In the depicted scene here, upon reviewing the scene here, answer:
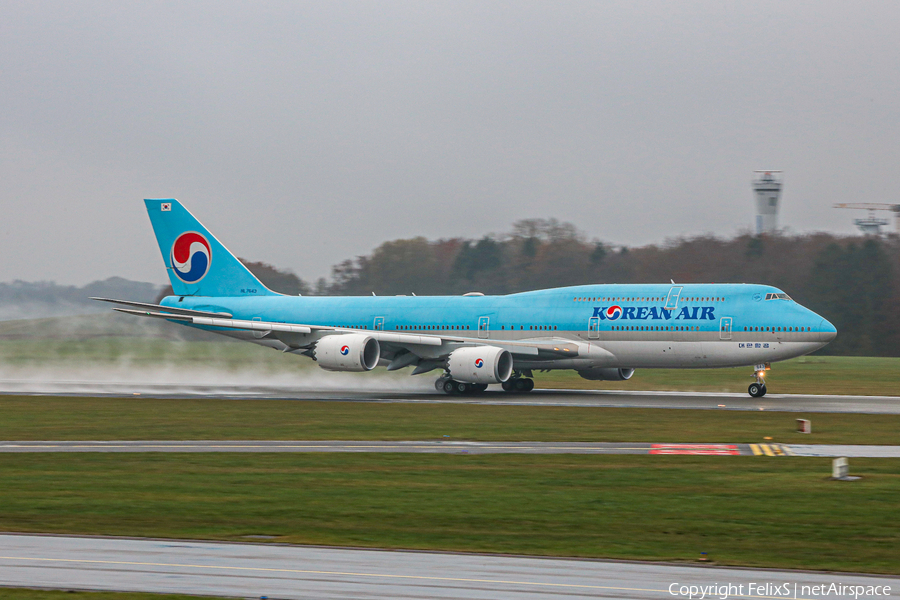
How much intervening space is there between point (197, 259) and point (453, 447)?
29.5m

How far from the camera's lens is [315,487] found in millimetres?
16734

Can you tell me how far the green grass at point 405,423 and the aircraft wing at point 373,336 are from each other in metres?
5.46

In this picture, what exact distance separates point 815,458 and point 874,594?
37.6 feet

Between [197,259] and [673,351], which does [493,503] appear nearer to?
[673,351]

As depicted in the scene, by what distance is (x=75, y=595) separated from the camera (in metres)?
9.54

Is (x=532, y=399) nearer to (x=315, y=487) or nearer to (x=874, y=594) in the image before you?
(x=315, y=487)

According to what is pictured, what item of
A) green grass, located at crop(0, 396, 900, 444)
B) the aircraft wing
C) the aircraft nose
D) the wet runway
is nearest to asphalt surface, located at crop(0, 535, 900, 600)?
the wet runway

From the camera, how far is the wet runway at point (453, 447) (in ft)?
71.4

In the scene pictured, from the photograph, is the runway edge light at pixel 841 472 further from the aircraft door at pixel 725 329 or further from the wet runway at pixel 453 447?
the aircraft door at pixel 725 329

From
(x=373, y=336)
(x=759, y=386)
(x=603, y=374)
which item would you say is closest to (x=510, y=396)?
(x=603, y=374)

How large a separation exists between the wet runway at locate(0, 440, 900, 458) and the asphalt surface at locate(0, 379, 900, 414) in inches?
433

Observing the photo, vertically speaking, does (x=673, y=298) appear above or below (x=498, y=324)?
above

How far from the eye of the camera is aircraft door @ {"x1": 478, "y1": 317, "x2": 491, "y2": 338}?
1669 inches

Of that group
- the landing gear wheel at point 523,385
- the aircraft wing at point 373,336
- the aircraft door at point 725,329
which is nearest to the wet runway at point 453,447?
the aircraft door at point 725,329
